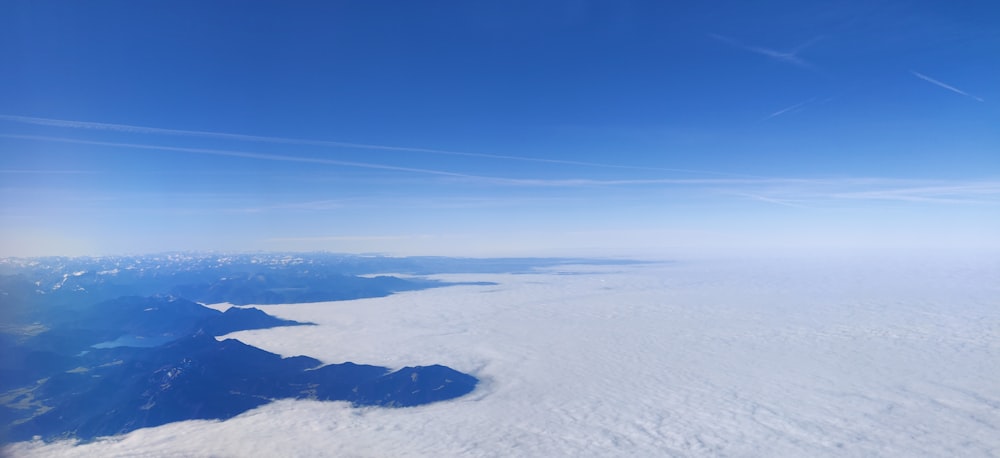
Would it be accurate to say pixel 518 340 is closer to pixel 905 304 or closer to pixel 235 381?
pixel 235 381

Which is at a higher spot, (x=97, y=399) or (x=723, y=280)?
(x=723, y=280)

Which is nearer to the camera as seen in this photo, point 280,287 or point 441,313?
point 441,313

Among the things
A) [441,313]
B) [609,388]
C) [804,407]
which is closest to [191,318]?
[441,313]

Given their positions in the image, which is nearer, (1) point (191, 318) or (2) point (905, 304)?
(2) point (905, 304)

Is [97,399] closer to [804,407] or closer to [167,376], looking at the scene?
[167,376]

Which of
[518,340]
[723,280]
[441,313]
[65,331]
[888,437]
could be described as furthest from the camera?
[723,280]

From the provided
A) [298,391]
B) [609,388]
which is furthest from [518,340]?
[298,391]

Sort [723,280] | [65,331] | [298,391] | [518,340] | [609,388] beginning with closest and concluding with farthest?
[609,388]
[298,391]
[518,340]
[65,331]
[723,280]

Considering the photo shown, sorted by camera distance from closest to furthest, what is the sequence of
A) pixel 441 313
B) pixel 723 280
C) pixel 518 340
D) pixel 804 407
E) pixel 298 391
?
pixel 804 407 → pixel 298 391 → pixel 518 340 → pixel 441 313 → pixel 723 280

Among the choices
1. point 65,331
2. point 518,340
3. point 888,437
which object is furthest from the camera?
point 65,331
